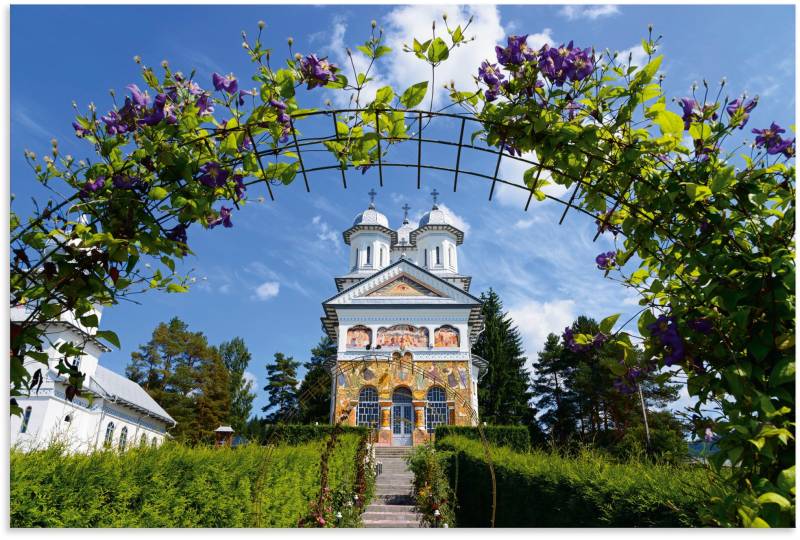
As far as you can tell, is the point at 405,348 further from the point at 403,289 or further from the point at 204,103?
the point at 204,103

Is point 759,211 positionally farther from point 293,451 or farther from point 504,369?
point 504,369

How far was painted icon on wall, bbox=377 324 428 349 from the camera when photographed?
24.9 meters

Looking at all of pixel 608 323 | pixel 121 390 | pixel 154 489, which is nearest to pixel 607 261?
pixel 608 323

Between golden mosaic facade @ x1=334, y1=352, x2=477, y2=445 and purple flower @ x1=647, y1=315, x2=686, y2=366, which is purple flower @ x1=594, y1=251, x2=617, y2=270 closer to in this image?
purple flower @ x1=647, y1=315, x2=686, y2=366

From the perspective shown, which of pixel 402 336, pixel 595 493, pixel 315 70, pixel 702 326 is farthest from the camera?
pixel 402 336

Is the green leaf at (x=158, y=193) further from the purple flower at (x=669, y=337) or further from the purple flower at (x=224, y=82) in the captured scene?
the purple flower at (x=669, y=337)

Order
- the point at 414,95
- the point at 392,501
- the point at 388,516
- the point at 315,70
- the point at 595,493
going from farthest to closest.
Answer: the point at 392,501 < the point at 388,516 < the point at 595,493 < the point at 414,95 < the point at 315,70

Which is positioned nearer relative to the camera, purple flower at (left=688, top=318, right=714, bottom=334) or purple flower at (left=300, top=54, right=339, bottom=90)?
purple flower at (left=688, top=318, right=714, bottom=334)

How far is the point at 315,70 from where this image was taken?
215 cm

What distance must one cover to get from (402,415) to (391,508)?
13.2 m

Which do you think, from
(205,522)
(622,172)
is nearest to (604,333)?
(622,172)

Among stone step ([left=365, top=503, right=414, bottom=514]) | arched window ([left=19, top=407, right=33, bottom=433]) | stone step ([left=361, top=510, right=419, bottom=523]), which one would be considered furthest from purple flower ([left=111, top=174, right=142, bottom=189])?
arched window ([left=19, top=407, right=33, bottom=433])

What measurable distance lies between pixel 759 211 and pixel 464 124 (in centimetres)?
129

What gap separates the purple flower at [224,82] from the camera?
2.21 metres
